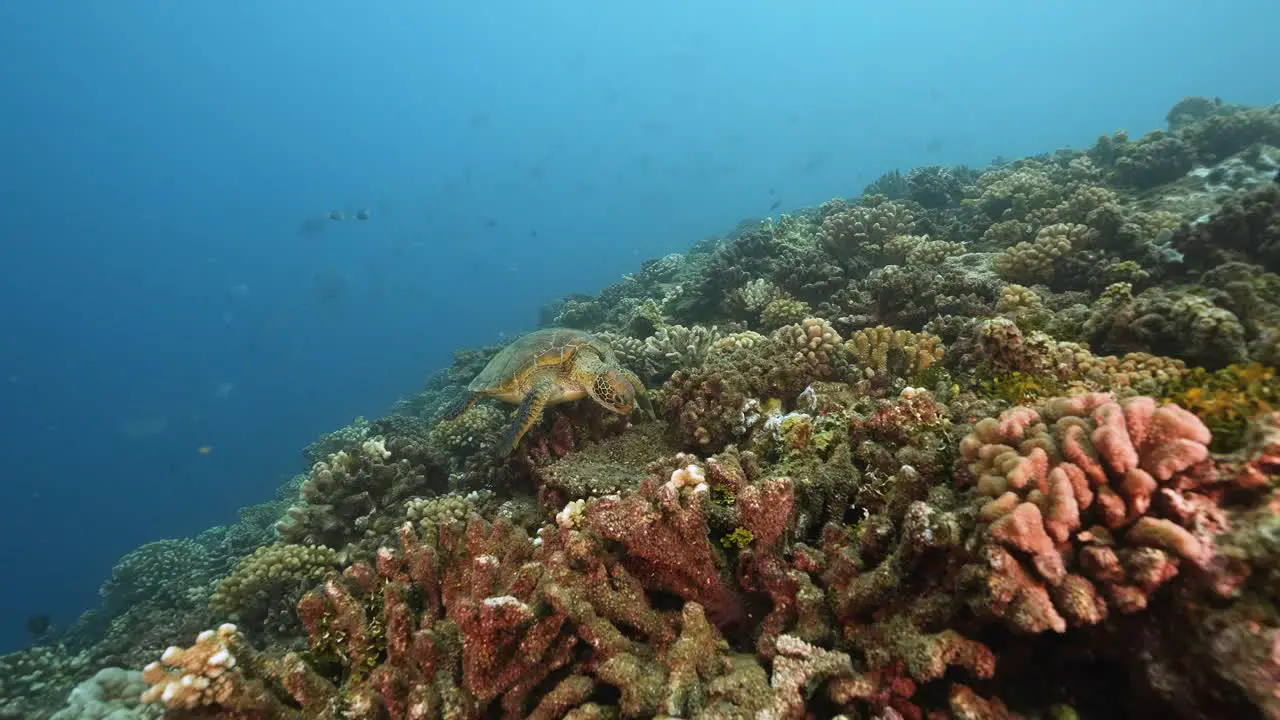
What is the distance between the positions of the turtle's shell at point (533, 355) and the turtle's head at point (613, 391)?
0.73 metres

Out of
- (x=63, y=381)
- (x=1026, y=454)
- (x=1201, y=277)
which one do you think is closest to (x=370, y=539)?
(x=1026, y=454)

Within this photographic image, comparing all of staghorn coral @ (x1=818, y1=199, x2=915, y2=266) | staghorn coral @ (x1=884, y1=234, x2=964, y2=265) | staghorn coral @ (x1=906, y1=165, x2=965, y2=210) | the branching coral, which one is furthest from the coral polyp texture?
staghorn coral @ (x1=906, y1=165, x2=965, y2=210)

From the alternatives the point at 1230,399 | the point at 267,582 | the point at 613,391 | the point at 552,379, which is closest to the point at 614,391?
the point at 613,391

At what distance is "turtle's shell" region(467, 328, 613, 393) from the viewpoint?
23.5ft

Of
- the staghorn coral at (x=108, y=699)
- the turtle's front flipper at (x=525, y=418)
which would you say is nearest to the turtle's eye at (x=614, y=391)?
the turtle's front flipper at (x=525, y=418)

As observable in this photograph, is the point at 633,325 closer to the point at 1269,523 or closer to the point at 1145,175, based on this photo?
the point at 1269,523

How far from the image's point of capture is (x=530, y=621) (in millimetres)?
2715

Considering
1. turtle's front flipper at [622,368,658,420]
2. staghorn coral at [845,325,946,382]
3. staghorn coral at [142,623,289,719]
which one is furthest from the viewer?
turtle's front flipper at [622,368,658,420]

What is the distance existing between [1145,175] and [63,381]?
164025mm

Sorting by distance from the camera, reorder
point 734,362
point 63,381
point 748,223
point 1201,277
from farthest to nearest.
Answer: point 63,381 → point 748,223 → point 1201,277 → point 734,362

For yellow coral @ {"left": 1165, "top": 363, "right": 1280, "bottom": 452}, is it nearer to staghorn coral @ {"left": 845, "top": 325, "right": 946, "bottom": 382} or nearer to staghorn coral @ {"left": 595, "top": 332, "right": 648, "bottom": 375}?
staghorn coral @ {"left": 845, "top": 325, "right": 946, "bottom": 382}

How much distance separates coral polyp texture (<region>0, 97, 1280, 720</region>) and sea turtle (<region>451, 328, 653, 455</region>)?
0.16 feet

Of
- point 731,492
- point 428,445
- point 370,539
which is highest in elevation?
point 428,445

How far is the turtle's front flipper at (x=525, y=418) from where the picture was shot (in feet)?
20.3
